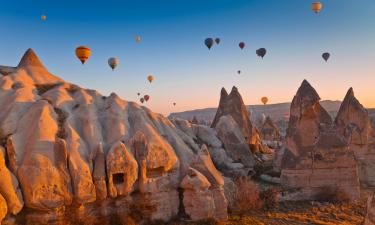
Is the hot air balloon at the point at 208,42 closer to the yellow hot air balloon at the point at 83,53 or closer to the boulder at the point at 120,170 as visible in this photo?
the yellow hot air balloon at the point at 83,53

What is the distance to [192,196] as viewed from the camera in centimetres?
1794

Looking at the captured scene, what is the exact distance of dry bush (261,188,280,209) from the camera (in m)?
22.5

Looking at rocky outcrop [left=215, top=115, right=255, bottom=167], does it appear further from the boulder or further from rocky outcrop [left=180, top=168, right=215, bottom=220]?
the boulder

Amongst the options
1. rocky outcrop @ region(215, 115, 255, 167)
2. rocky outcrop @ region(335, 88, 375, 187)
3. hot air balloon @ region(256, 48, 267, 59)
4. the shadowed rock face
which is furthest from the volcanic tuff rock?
hot air balloon @ region(256, 48, 267, 59)

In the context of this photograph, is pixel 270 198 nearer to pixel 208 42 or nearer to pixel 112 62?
pixel 112 62

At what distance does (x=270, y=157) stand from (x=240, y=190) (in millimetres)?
18609

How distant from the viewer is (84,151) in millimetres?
17234

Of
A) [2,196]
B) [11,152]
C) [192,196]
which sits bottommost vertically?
[192,196]

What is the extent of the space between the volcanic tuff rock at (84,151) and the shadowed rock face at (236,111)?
56.6ft

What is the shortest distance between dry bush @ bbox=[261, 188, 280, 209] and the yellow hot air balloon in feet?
56.7

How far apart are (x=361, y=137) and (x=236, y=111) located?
13521mm

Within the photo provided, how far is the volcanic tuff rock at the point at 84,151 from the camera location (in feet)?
50.0

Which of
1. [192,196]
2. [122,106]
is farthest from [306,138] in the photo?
[122,106]

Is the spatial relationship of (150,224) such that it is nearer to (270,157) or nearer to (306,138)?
(306,138)
